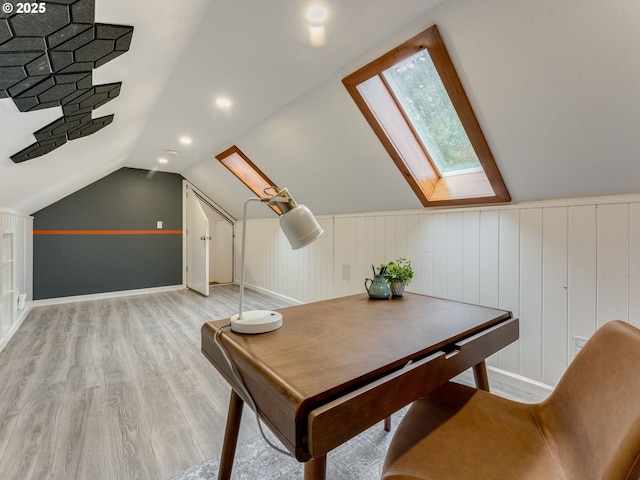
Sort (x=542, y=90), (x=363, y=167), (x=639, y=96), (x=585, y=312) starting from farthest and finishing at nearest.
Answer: (x=363, y=167) → (x=585, y=312) → (x=542, y=90) → (x=639, y=96)

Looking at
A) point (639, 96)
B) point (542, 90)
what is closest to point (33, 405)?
point (542, 90)

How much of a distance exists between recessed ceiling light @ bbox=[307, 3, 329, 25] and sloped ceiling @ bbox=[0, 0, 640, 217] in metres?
0.04

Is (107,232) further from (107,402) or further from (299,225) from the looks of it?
(299,225)

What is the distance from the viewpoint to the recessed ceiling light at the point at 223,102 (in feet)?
7.63

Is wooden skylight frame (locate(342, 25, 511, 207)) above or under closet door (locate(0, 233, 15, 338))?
above

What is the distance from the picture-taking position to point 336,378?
78cm

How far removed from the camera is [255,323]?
1091 millimetres

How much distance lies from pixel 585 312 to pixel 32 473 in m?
2.92

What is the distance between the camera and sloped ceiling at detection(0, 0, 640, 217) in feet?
4.00

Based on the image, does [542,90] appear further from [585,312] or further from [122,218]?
[122,218]

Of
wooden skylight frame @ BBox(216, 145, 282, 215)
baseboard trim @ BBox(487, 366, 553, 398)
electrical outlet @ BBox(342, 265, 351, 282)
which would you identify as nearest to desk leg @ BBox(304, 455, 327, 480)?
baseboard trim @ BBox(487, 366, 553, 398)

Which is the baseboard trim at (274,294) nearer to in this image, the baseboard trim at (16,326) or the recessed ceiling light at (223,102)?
the recessed ceiling light at (223,102)

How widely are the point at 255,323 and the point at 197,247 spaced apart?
14.0ft

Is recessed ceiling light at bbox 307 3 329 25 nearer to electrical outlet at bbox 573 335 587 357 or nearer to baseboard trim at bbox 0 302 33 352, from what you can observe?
electrical outlet at bbox 573 335 587 357
